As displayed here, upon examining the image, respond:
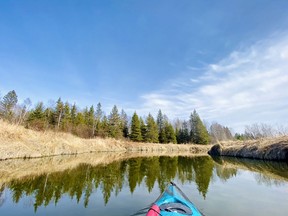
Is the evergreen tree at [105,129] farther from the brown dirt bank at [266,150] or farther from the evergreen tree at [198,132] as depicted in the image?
the brown dirt bank at [266,150]

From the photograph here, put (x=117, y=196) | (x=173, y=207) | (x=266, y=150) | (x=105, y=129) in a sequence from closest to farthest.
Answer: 1. (x=173, y=207)
2. (x=117, y=196)
3. (x=266, y=150)
4. (x=105, y=129)

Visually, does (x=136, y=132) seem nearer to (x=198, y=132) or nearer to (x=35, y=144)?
(x=198, y=132)

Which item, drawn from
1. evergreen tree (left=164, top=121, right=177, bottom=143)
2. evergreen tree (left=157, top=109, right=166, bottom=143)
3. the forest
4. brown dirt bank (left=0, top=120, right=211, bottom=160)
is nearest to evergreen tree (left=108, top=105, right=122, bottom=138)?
the forest

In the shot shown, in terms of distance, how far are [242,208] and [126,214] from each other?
3.49 meters

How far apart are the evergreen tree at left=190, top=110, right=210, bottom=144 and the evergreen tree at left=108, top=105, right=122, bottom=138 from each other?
2105 cm

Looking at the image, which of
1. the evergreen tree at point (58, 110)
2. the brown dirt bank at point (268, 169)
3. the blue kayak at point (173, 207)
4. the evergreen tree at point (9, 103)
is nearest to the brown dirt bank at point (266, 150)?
the brown dirt bank at point (268, 169)

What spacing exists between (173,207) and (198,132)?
2134 inches

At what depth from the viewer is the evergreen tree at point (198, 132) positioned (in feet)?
184

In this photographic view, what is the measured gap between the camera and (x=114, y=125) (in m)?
52.7

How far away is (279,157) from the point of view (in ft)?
58.6

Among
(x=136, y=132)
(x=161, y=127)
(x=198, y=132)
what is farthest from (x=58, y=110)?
(x=198, y=132)

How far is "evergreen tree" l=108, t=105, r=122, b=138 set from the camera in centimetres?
4984

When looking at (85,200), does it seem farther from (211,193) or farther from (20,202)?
(211,193)

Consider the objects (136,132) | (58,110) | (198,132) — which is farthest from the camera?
(198,132)
